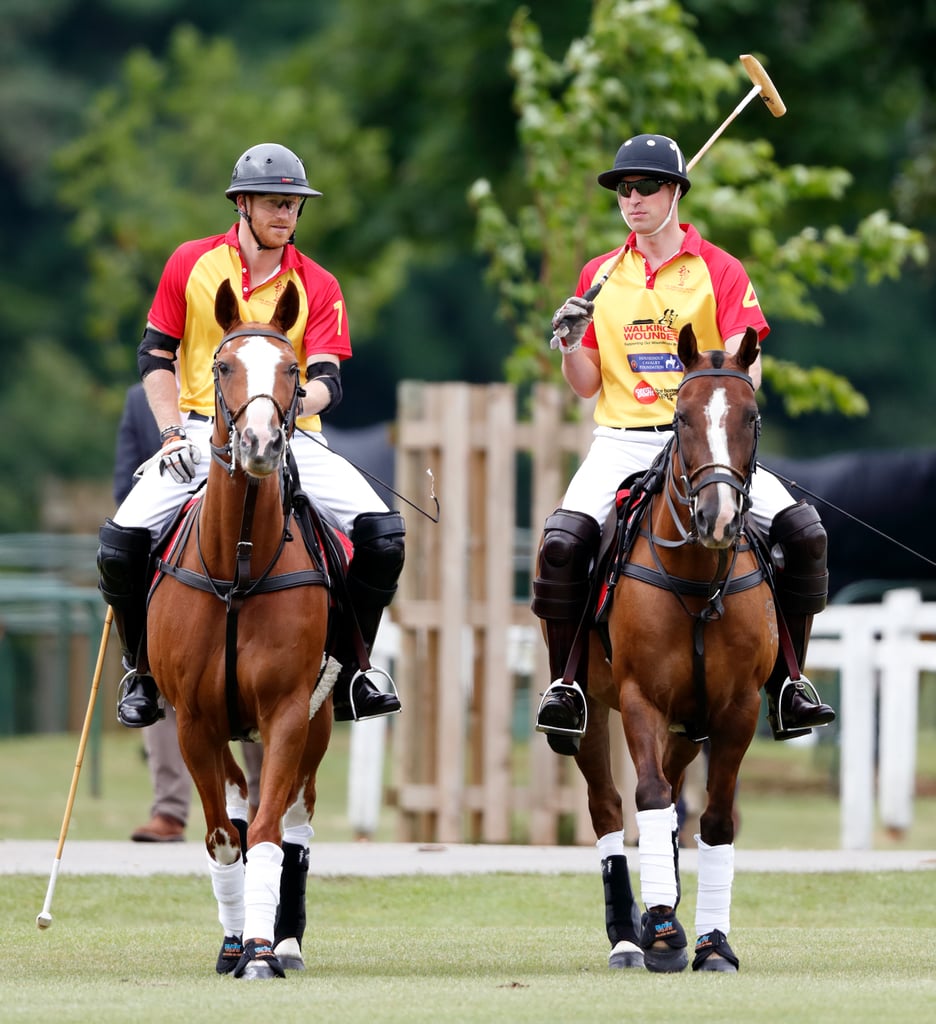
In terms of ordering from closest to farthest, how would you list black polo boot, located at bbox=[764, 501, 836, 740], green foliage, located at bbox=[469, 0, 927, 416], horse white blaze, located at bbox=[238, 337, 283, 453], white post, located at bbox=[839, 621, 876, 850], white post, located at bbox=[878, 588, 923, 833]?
1. horse white blaze, located at bbox=[238, 337, 283, 453]
2. black polo boot, located at bbox=[764, 501, 836, 740]
3. white post, located at bbox=[839, 621, 876, 850]
4. white post, located at bbox=[878, 588, 923, 833]
5. green foliage, located at bbox=[469, 0, 927, 416]

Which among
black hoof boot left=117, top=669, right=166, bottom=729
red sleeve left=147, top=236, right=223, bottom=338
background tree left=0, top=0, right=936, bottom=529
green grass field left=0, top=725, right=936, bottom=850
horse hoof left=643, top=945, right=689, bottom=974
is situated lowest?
horse hoof left=643, top=945, right=689, bottom=974

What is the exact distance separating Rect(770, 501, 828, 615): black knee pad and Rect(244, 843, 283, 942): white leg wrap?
7.94 ft

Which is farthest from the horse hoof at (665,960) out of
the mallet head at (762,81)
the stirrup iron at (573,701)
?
the mallet head at (762,81)

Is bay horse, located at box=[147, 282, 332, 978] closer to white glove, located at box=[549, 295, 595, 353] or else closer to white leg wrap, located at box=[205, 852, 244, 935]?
white leg wrap, located at box=[205, 852, 244, 935]

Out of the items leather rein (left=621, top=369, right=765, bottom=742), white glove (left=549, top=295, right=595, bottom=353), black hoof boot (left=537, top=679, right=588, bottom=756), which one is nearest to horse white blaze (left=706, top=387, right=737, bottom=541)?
leather rein (left=621, top=369, right=765, bottom=742)

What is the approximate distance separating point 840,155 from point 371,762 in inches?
478

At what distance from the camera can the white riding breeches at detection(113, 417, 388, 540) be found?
384 inches

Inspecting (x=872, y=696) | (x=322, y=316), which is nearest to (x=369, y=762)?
(x=872, y=696)

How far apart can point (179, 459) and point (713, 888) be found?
269 cm

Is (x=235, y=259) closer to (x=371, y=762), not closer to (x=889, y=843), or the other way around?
(x=371, y=762)

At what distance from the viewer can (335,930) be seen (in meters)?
11.0

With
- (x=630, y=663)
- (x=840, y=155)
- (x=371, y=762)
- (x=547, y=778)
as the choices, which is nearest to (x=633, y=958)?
(x=630, y=663)

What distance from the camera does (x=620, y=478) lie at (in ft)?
32.2

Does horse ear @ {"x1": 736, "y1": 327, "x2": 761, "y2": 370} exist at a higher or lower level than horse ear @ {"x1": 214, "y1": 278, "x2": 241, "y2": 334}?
lower
